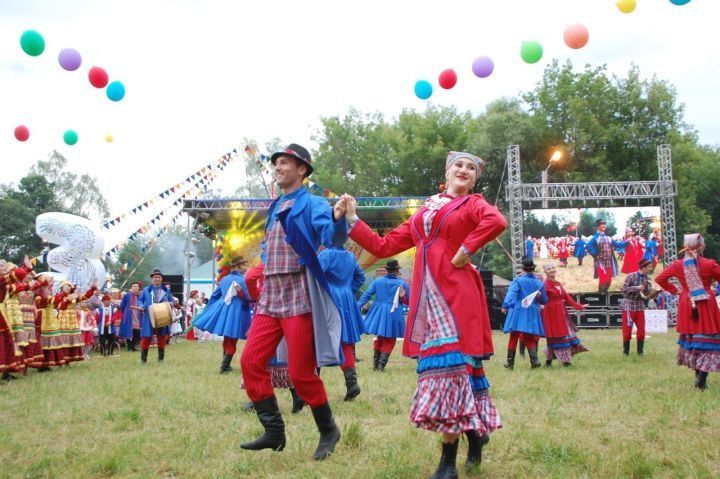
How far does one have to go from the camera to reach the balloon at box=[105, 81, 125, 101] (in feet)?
37.3

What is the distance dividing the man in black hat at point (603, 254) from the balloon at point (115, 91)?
1822cm

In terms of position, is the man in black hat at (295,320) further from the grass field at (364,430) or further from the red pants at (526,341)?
the red pants at (526,341)

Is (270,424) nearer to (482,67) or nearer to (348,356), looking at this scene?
(348,356)

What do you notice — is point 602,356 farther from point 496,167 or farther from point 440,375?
point 496,167

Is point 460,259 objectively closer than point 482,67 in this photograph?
Yes

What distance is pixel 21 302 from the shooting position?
11.0 m

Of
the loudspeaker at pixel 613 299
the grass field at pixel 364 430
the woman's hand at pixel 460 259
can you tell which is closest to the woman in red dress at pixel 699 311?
the grass field at pixel 364 430

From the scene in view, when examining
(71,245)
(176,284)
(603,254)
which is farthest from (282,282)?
(603,254)

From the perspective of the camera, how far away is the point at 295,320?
439 centimetres

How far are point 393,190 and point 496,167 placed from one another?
6.97 m

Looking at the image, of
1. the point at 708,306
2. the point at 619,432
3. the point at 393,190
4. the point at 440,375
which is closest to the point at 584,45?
the point at 708,306

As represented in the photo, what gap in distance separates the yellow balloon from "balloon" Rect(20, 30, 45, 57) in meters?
7.97

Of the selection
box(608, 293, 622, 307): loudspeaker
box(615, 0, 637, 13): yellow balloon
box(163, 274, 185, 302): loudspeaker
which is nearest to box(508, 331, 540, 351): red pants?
box(615, 0, 637, 13): yellow balloon

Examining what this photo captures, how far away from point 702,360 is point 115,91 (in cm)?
987
